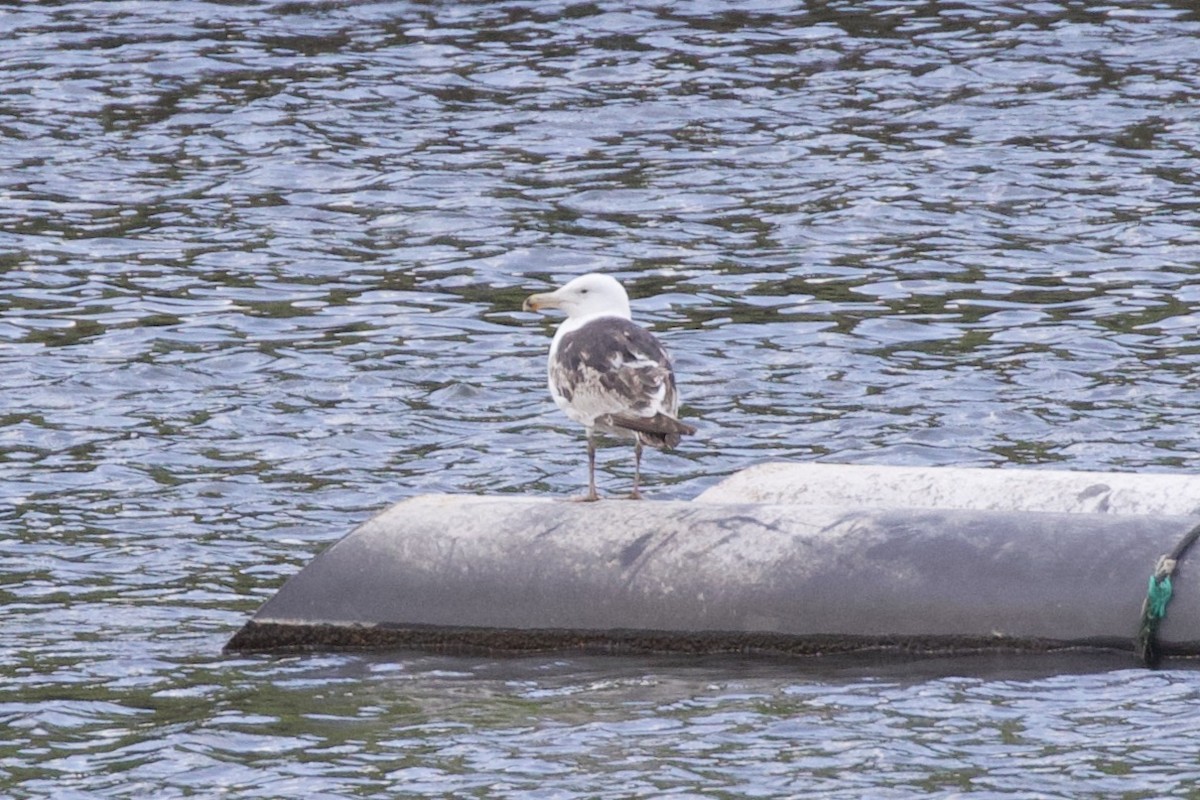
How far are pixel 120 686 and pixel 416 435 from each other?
13.3 ft

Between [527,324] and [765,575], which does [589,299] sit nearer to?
[765,575]

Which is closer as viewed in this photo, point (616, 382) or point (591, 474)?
point (616, 382)

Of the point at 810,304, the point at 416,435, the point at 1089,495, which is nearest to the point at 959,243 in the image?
the point at 810,304

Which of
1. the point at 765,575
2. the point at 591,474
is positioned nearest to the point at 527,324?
the point at 591,474

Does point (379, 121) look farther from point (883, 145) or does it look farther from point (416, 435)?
point (416, 435)

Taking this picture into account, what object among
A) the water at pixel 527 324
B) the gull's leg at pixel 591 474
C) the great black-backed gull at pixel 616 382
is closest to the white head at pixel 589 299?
the great black-backed gull at pixel 616 382

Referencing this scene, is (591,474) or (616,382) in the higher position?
(616,382)

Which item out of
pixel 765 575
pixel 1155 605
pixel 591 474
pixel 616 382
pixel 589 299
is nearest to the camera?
pixel 1155 605

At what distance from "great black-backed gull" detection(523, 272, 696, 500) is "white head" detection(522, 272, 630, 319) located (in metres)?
0.11

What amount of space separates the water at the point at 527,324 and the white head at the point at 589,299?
1794mm

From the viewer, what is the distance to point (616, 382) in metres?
9.31

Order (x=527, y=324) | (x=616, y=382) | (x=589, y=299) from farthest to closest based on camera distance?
(x=527, y=324) → (x=589, y=299) → (x=616, y=382)

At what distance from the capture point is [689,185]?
18.0 metres

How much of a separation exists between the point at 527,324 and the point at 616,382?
565cm
